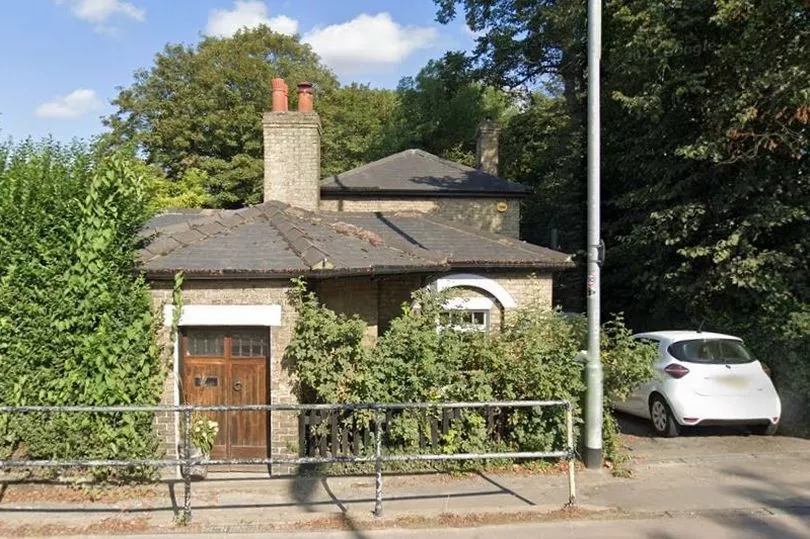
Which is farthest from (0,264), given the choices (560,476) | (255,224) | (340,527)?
(560,476)

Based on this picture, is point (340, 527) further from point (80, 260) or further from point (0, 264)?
point (0, 264)

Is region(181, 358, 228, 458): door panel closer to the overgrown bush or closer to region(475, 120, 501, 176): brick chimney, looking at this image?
the overgrown bush

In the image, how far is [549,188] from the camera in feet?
70.8

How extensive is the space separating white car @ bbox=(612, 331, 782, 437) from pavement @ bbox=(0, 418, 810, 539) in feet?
2.58

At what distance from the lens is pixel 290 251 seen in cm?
792

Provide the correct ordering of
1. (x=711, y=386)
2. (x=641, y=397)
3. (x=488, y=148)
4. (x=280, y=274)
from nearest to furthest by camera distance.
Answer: (x=280, y=274), (x=711, y=386), (x=641, y=397), (x=488, y=148)

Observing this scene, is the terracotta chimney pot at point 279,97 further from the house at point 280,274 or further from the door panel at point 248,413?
the door panel at point 248,413

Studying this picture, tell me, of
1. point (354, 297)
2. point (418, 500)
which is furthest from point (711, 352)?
point (354, 297)

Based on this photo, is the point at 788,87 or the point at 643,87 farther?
the point at 643,87

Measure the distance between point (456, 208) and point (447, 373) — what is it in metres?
9.94

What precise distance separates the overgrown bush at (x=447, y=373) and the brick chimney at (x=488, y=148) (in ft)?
45.2

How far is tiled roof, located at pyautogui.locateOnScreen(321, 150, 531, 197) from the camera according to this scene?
53.8ft

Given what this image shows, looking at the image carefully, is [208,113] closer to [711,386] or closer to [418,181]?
[418,181]

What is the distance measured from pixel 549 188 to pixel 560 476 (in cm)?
1592
